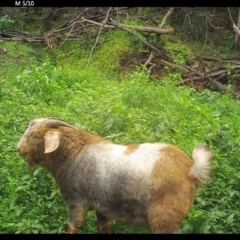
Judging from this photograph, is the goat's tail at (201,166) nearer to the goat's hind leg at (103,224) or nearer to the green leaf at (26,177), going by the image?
the goat's hind leg at (103,224)

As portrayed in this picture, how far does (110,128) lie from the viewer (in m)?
6.86

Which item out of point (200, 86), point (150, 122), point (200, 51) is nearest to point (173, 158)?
point (150, 122)

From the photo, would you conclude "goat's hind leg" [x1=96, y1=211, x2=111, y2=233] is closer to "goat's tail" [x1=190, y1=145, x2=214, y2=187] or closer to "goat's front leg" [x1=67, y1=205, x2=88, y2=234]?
"goat's front leg" [x1=67, y1=205, x2=88, y2=234]

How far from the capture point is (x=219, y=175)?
606 cm

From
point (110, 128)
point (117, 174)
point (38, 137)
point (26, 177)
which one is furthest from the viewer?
point (110, 128)

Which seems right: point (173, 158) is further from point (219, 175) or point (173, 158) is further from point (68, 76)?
point (68, 76)

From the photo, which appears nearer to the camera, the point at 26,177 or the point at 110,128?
the point at 26,177

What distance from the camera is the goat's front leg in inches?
213

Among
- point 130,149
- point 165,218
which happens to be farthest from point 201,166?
point 130,149

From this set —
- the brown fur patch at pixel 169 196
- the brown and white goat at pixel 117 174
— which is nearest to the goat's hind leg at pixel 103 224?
the brown and white goat at pixel 117 174

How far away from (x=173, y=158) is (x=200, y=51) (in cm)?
807

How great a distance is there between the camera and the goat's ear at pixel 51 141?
17.4 feet

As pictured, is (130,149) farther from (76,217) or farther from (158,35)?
(158,35)

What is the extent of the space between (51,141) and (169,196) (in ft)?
4.07
